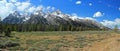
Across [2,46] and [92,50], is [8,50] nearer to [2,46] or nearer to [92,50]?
[2,46]

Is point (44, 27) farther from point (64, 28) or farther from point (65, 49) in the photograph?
point (65, 49)

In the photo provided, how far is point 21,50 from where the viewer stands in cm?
3070

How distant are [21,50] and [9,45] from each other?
11.9 ft

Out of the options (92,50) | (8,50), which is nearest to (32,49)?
(8,50)

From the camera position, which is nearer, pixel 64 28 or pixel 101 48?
pixel 101 48

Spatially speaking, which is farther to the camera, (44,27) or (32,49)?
(44,27)

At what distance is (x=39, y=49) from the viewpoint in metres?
31.1

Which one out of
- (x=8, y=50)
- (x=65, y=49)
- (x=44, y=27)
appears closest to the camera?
(x=8, y=50)

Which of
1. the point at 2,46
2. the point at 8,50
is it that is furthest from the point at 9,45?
the point at 8,50

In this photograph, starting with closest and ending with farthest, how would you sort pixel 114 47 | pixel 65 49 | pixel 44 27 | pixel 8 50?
pixel 8 50 < pixel 65 49 < pixel 114 47 < pixel 44 27

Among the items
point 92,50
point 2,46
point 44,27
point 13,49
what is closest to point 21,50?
point 13,49

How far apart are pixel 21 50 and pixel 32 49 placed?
4.54 feet

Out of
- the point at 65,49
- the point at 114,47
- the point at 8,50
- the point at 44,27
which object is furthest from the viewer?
the point at 44,27

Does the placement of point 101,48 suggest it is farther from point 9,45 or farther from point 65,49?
point 9,45
